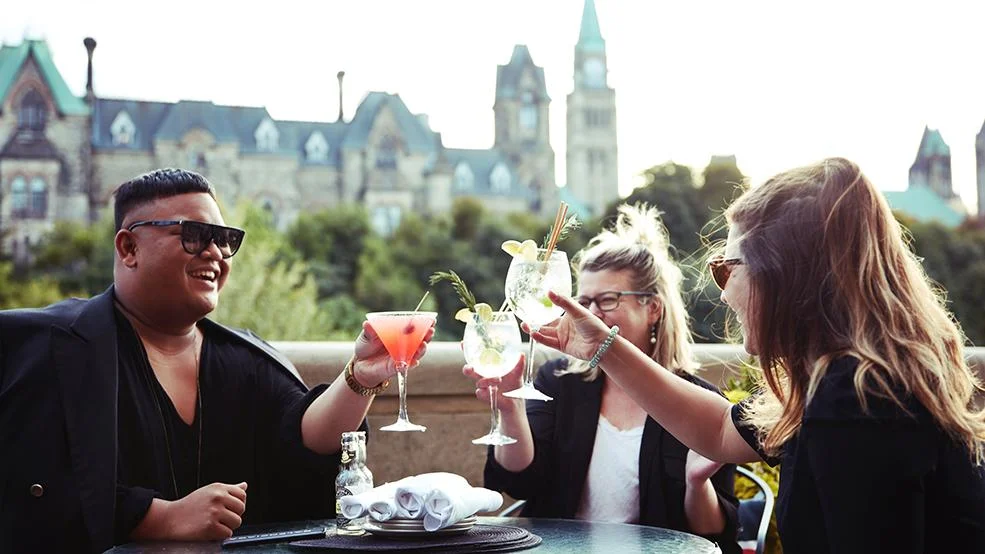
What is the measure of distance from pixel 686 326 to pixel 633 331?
0.21 m

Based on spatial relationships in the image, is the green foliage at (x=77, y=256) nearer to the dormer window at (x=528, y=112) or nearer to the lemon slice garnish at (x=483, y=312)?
the dormer window at (x=528, y=112)

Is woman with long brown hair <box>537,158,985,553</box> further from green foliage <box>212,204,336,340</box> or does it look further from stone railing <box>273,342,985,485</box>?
green foliage <box>212,204,336,340</box>

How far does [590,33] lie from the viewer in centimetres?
9669

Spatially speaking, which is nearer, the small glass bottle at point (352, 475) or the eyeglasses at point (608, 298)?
the small glass bottle at point (352, 475)

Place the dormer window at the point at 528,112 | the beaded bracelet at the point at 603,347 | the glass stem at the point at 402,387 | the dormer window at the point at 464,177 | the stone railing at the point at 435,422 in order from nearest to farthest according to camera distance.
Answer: the beaded bracelet at the point at 603,347 → the glass stem at the point at 402,387 → the stone railing at the point at 435,422 → the dormer window at the point at 464,177 → the dormer window at the point at 528,112

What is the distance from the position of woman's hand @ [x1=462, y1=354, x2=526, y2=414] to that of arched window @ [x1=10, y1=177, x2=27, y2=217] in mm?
68216

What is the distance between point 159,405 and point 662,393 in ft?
4.88

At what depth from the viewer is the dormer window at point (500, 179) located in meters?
78.4

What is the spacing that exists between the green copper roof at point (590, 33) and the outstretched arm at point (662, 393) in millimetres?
94029

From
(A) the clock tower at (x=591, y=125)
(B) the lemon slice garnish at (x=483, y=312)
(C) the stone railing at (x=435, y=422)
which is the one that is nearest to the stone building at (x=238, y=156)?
(A) the clock tower at (x=591, y=125)

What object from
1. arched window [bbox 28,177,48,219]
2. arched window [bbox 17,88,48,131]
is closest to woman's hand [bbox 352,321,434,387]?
arched window [bbox 28,177,48,219]

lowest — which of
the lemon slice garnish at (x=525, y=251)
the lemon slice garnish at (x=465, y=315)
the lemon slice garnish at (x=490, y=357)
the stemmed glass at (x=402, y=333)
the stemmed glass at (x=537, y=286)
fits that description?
the lemon slice garnish at (x=490, y=357)

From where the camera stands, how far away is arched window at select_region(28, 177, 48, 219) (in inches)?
2623

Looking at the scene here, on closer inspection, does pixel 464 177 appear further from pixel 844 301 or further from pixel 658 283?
pixel 844 301
